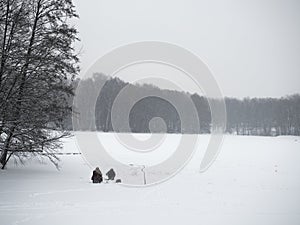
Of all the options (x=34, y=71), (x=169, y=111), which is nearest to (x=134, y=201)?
(x=34, y=71)

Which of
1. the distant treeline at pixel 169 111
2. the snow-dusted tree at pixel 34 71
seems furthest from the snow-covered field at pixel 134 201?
the distant treeline at pixel 169 111

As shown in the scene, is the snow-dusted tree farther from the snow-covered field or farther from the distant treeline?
the distant treeline

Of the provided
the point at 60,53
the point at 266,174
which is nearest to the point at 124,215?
the point at 60,53

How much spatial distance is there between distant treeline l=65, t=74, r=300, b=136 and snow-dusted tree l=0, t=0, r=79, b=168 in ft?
53.1

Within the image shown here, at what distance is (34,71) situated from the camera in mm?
15359

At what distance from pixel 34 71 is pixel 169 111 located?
65.2m

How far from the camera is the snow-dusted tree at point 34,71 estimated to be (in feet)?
44.3

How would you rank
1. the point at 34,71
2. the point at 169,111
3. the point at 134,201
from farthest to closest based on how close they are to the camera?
the point at 169,111
the point at 34,71
the point at 134,201

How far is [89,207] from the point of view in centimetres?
993

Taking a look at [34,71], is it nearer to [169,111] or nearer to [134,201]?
[134,201]

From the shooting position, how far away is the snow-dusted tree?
13500 millimetres

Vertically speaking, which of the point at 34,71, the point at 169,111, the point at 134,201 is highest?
the point at 169,111

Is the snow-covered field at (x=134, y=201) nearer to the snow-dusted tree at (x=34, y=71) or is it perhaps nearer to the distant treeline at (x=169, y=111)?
the snow-dusted tree at (x=34, y=71)

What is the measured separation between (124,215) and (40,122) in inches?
300
